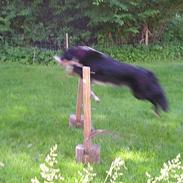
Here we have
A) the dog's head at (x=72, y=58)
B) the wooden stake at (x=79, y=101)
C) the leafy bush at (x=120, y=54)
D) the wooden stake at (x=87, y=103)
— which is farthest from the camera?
the leafy bush at (x=120, y=54)

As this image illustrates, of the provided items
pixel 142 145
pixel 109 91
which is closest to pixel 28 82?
pixel 109 91

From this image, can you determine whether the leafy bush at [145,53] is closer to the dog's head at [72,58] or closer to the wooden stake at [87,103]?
the dog's head at [72,58]

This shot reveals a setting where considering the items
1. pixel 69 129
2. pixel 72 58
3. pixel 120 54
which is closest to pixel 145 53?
pixel 120 54

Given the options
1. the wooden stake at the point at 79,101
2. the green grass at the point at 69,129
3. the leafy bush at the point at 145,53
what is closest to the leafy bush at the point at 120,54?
the leafy bush at the point at 145,53

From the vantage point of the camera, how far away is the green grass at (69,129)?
13.1 feet

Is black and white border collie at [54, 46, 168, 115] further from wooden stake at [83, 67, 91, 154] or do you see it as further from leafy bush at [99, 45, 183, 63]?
leafy bush at [99, 45, 183, 63]

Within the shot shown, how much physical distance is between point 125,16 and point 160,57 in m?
1.52

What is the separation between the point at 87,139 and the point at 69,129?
121cm

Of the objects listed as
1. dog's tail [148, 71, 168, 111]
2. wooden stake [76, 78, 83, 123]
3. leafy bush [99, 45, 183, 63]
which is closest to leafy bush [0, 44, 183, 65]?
leafy bush [99, 45, 183, 63]

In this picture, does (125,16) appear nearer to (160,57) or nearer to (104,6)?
(104,6)

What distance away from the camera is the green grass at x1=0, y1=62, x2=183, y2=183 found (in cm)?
399

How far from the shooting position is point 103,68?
13.5ft

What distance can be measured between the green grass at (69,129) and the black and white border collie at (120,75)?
22.4 inches

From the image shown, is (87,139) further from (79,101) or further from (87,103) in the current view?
(79,101)
